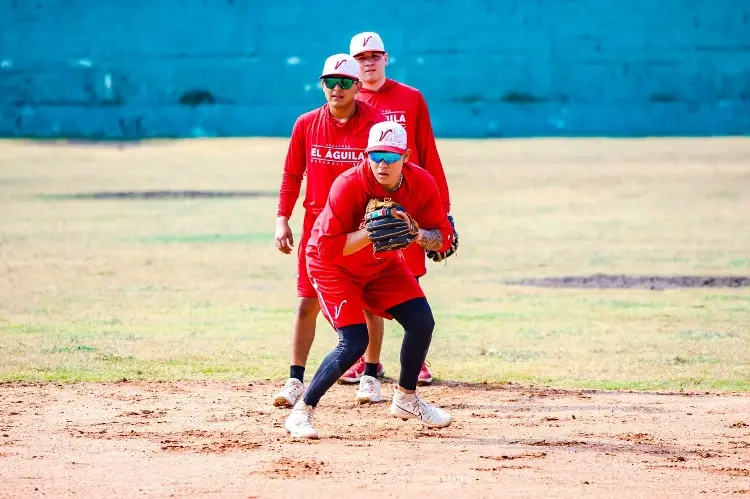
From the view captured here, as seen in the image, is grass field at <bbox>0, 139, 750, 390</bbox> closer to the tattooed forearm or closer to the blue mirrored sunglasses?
the tattooed forearm

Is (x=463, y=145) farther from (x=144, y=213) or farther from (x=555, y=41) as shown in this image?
(x=144, y=213)

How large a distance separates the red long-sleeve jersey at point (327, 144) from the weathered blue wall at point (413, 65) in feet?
104

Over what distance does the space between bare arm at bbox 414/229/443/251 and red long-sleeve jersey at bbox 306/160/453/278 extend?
5 centimetres

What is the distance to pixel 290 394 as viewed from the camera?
7.81m

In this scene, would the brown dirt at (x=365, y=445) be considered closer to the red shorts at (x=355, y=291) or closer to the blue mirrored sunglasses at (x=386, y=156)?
the red shorts at (x=355, y=291)

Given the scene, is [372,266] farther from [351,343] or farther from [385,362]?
[385,362]

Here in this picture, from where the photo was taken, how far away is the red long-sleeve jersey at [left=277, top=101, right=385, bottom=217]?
7602 millimetres

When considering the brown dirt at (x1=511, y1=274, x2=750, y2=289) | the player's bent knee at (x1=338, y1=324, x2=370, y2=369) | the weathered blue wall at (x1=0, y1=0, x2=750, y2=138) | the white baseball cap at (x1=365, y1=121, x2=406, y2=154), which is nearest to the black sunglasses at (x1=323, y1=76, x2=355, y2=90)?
the white baseball cap at (x1=365, y1=121, x2=406, y2=154)

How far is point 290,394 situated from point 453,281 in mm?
6565

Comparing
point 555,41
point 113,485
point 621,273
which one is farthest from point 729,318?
point 555,41

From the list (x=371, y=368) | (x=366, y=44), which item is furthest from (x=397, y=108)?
(x=371, y=368)

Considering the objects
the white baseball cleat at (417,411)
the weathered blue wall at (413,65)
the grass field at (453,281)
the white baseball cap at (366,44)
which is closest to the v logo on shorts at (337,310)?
the white baseball cleat at (417,411)

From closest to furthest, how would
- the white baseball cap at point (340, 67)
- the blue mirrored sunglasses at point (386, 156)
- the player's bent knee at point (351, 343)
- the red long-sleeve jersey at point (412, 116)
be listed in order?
the blue mirrored sunglasses at point (386, 156) → the player's bent knee at point (351, 343) → the white baseball cap at point (340, 67) → the red long-sleeve jersey at point (412, 116)

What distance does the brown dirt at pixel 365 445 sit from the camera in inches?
235
